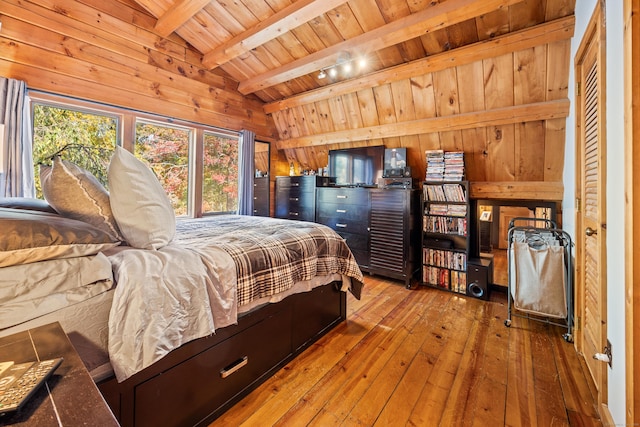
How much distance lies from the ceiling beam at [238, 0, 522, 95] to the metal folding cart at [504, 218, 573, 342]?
1.87 meters

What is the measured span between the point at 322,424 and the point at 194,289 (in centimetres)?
93

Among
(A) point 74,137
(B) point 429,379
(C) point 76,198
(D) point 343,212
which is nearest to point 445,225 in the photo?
(D) point 343,212

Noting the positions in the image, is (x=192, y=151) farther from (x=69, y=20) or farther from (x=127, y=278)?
(x=127, y=278)

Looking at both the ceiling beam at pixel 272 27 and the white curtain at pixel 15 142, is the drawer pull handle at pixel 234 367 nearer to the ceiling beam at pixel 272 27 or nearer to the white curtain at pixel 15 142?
the white curtain at pixel 15 142

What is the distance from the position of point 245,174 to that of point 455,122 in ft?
9.40

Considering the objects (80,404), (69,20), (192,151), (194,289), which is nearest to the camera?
(80,404)

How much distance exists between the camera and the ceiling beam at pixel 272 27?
96.3 inches

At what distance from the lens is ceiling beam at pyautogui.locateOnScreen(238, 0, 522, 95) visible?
219 cm

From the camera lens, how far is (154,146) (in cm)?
339

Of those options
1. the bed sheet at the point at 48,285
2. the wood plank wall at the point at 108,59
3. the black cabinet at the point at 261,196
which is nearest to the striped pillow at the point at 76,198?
the bed sheet at the point at 48,285

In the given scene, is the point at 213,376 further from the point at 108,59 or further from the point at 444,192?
the point at 108,59

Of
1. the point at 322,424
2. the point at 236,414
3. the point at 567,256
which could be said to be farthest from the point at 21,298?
the point at 567,256

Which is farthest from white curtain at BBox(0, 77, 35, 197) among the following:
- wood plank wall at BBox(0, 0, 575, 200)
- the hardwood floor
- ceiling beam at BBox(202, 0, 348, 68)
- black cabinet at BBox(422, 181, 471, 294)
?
black cabinet at BBox(422, 181, 471, 294)

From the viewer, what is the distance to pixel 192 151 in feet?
12.3
